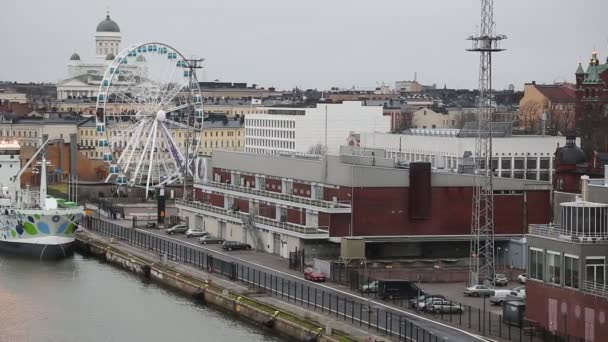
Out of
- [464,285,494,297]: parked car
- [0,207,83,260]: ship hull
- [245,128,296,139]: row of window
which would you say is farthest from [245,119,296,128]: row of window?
[464,285,494,297]: parked car

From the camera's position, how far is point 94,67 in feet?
595

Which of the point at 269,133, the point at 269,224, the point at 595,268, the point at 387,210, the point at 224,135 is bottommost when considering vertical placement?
the point at 269,224

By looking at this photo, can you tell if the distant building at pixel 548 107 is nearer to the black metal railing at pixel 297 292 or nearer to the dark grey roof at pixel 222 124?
the dark grey roof at pixel 222 124

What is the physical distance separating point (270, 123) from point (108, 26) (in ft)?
208

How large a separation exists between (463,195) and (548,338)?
61.2ft

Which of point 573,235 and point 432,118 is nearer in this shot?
point 573,235


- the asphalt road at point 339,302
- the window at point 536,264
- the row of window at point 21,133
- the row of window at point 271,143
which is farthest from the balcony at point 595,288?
the row of window at point 21,133

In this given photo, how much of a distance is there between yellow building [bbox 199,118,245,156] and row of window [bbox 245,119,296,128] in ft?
8.81

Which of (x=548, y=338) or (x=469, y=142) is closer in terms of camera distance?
(x=548, y=338)

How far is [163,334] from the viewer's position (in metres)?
42.6

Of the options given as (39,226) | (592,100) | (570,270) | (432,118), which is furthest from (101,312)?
(432,118)

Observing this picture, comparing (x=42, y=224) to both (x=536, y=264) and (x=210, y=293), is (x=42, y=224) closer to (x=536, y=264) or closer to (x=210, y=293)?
(x=210, y=293)

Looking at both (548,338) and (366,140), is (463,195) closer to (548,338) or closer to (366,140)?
(548,338)

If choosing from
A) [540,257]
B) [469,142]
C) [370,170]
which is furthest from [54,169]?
[540,257]
